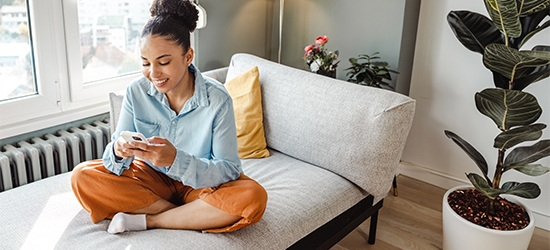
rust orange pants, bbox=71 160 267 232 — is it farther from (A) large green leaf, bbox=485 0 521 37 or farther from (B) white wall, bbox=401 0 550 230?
(B) white wall, bbox=401 0 550 230

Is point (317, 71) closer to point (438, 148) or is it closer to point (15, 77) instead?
point (438, 148)

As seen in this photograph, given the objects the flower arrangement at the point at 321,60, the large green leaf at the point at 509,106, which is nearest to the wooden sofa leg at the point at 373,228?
the large green leaf at the point at 509,106

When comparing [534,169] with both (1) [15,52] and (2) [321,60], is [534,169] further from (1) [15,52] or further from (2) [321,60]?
(1) [15,52]

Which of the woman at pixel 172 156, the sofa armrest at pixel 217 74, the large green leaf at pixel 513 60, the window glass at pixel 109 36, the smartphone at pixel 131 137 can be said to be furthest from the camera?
the sofa armrest at pixel 217 74

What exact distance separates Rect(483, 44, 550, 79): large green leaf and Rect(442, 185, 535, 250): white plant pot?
60 centimetres

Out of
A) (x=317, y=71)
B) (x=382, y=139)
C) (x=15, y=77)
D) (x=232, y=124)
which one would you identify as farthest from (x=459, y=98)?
(x=15, y=77)

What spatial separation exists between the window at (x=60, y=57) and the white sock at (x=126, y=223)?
80cm

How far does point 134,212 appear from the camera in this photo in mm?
1625

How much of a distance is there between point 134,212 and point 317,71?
1350 mm

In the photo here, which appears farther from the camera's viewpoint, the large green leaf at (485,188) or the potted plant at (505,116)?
the large green leaf at (485,188)

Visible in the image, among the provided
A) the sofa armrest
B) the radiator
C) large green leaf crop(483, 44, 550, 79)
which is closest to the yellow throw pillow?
the sofa armrest

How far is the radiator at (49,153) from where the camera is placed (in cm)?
198

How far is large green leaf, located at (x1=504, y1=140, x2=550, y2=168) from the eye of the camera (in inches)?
77.8

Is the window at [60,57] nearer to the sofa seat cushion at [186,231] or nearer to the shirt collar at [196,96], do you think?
the sofa seat cushion at [186,231]
